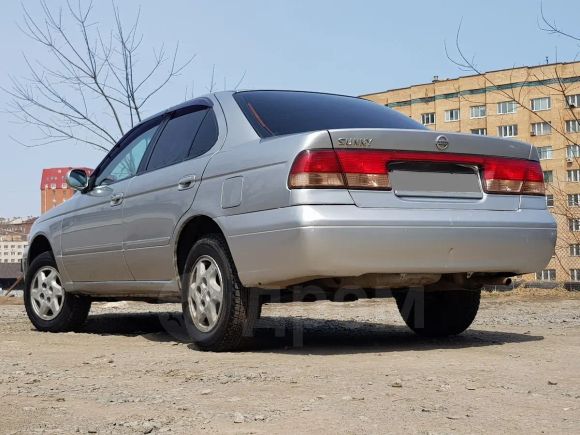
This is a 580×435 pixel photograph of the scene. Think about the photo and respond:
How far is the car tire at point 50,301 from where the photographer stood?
6.88m

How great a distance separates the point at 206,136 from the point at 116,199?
43.1 inches

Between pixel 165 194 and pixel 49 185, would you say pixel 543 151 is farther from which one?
pixel 49 185

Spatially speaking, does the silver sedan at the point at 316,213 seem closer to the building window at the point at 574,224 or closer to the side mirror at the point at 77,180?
the side mirror at the point at 77,180

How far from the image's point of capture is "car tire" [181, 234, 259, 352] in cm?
481

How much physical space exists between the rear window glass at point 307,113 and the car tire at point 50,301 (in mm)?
2582

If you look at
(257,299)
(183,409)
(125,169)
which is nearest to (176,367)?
(257,299)

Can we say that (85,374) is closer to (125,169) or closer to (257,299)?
(257,299)

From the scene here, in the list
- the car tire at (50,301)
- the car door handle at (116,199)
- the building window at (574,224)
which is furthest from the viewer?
the building window at (574,224)

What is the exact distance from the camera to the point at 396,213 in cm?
446

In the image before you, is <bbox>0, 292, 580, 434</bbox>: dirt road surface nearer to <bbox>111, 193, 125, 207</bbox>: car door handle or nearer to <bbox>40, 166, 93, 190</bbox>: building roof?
<bbox>111, 193, 125, 207</bbox>: car door handle

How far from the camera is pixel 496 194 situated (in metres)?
4.85

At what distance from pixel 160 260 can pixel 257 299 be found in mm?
992

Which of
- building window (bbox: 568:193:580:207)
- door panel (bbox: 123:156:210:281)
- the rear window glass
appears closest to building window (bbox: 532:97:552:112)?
building window (bbox: 568:193:580:207)

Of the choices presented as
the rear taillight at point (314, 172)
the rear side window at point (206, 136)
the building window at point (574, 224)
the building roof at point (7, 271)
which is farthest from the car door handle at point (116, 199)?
the building roof at point (7, 271)
